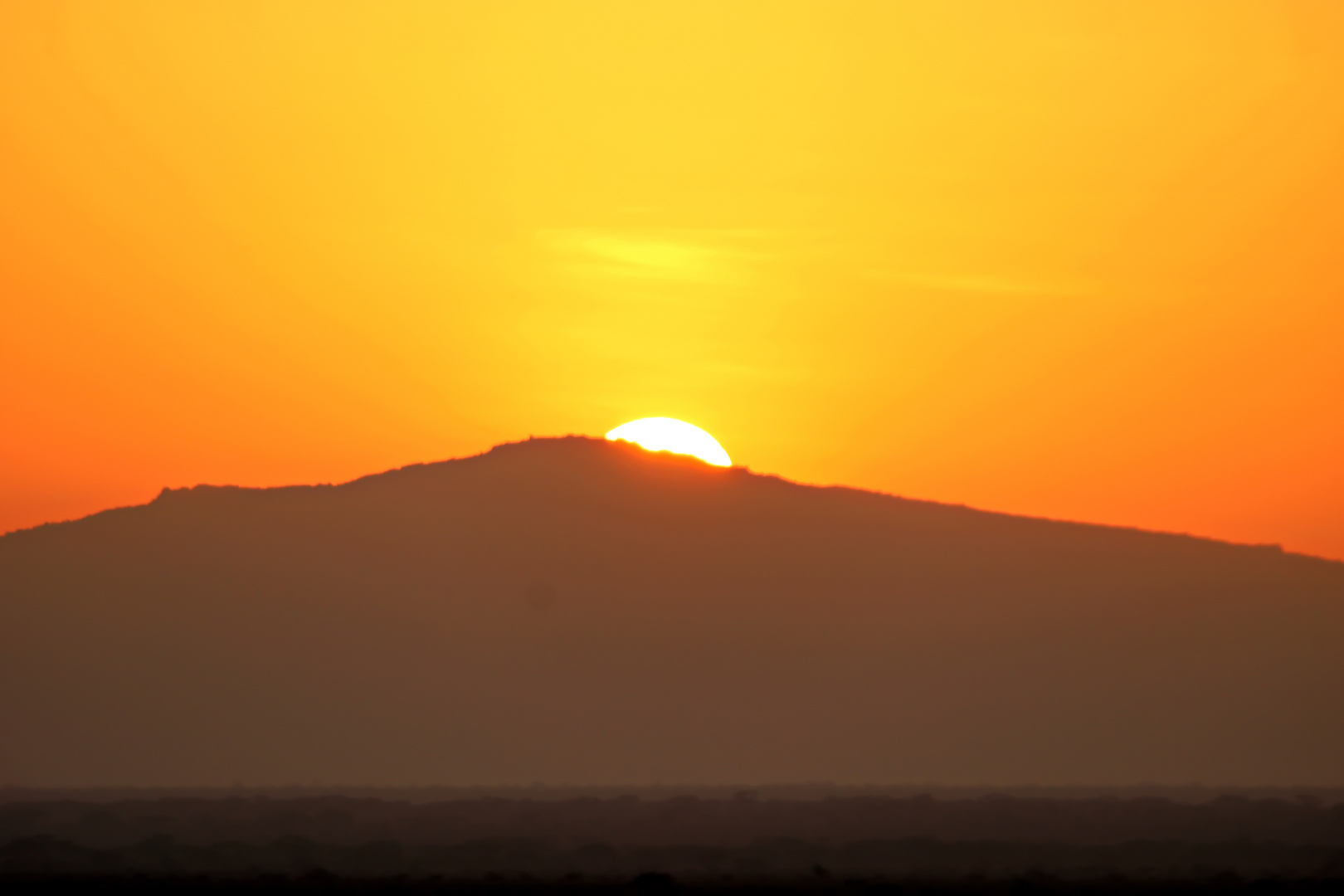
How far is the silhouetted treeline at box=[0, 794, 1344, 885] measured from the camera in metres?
39.1

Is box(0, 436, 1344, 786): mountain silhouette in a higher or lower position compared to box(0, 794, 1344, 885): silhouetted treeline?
higher

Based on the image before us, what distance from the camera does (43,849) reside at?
47062 mm

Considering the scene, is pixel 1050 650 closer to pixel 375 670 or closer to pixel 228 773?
pixel 375 670

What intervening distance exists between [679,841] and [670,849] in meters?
4.71

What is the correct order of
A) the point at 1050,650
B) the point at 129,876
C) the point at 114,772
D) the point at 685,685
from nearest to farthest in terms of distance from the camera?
the point at 129,876 < the point at 114,772 < the point at 685,685 < the point at 1050,650

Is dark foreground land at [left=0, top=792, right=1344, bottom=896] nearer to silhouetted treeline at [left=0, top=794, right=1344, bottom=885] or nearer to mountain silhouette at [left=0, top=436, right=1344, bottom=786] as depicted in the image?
silhouetted treeline at [left=0, top=794, right=1344, bottom=885]

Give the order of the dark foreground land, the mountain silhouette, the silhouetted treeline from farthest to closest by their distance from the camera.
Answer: the mountain silhouette
the silhouetted treeline
the dark foreground land

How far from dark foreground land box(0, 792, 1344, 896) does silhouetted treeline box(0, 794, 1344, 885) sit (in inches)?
5.7

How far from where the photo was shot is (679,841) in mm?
54250

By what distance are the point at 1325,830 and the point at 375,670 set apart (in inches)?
5515

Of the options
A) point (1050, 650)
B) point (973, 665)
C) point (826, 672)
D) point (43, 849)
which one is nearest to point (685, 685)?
point (826, 672)

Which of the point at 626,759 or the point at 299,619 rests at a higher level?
the point at 299,619

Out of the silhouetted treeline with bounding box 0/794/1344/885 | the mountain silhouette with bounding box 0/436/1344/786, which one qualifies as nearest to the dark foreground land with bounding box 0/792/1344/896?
the silhouetted treeline with bounding box 0/794/1344/885

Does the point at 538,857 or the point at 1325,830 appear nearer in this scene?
the point at 538,857
